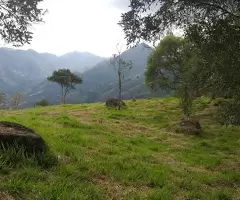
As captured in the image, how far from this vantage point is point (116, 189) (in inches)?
423

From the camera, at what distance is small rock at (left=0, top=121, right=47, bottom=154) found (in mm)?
11226

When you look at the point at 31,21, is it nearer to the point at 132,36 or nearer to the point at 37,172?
the point at 132,36

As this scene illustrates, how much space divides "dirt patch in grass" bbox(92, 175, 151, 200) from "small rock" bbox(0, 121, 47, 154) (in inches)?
92.4

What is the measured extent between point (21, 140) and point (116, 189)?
12.2 ft

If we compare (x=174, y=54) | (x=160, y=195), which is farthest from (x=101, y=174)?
(x=174, y=54)

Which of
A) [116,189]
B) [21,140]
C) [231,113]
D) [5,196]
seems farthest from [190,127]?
[5,196]

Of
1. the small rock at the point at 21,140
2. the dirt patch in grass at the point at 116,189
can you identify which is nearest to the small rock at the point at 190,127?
the dirt patch in grass at the point at 116,189

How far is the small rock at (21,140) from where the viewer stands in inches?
442

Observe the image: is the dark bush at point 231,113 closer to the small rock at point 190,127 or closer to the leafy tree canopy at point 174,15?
the leafy tree canopy at point 174,15

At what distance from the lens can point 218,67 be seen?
15328 mm

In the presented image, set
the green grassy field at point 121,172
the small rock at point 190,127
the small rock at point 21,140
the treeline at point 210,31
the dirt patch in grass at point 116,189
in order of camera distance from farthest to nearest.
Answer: the small rock at point 190,127, the treeline at point 210,31, the small rock at point 21,140, the dirt patch in grass at point 116,189, the green grassy field at point 121,172

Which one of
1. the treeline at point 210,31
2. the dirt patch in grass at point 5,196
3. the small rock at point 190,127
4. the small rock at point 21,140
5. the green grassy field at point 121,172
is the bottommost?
the small rock at point 190,127

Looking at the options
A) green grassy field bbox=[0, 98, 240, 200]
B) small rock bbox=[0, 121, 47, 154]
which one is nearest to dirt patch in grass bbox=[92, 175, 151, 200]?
green grassy field bbox=[0, 98, 240, 200]

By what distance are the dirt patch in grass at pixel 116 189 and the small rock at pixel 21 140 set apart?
235cm
